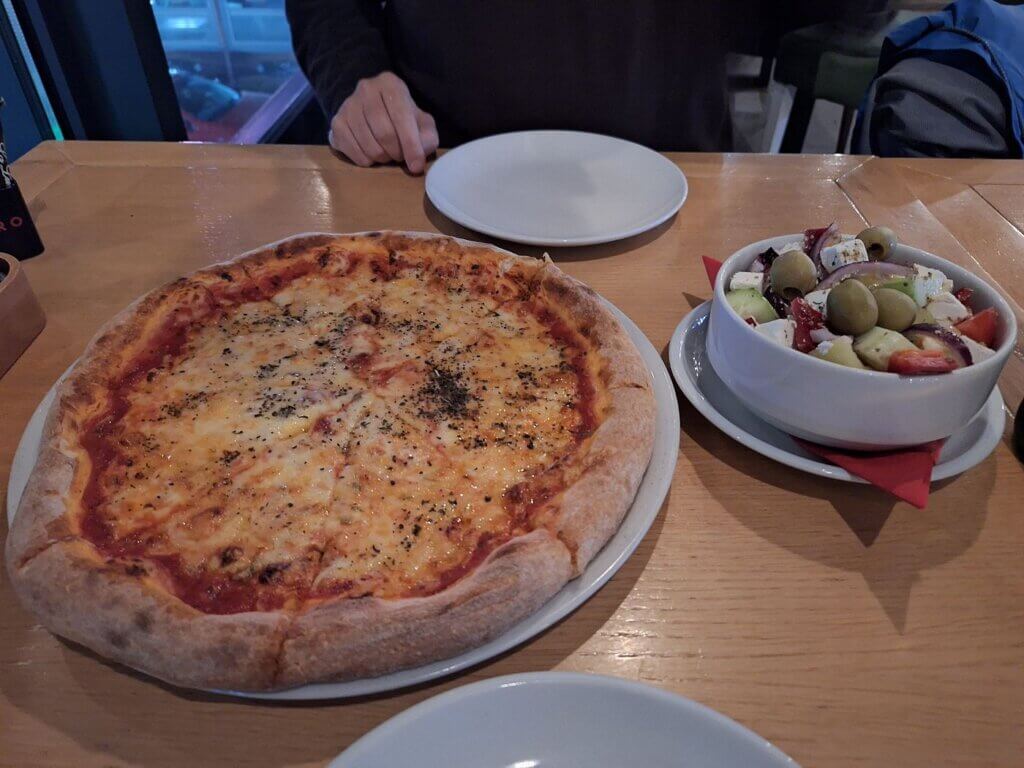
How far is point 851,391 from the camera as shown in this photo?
45.1 inches

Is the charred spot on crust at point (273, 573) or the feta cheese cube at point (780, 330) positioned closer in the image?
the charred spot on crust at point (273, 573)

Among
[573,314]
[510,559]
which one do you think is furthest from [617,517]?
[573,314]

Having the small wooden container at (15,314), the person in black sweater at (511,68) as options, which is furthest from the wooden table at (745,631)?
the person in black sweater at (511,68)

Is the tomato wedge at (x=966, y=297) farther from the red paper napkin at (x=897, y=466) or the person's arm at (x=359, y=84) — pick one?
the person's arm at (x=359, y=84)

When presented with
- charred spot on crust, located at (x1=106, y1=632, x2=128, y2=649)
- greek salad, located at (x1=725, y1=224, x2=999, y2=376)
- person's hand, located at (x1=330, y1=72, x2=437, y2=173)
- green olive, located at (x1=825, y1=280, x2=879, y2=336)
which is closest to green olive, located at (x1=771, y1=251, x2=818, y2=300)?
greek salad, located at (x1=725, y1=224, x2=999, y2=376)

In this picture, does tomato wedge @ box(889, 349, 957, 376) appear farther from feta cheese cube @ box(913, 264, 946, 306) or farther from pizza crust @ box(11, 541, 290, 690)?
pizza crust @ box(11, 541, 290, 690)

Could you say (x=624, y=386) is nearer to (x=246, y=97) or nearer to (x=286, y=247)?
(x=286, y=247)

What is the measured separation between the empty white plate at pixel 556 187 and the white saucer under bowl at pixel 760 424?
560 mm

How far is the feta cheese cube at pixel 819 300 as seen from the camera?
4.19ft

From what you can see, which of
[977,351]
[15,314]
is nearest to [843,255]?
[977,351]

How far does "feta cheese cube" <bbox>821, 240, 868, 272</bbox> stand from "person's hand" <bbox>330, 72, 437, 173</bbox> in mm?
1506

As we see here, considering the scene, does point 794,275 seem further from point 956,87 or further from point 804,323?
point 956,87

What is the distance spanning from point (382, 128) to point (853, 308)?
1.76 meters

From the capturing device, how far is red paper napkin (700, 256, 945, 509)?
1.14 meters
